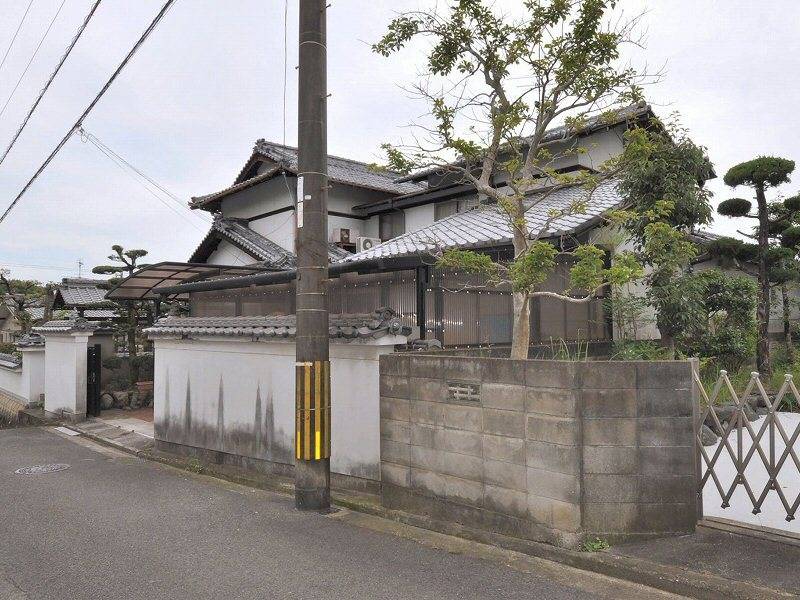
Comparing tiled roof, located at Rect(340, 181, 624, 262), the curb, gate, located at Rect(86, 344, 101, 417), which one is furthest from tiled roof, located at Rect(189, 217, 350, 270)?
the curb

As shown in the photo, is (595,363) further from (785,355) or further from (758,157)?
(785,355)

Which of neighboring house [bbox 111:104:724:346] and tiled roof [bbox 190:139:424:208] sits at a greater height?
tiled roof [bbox 190:139:424:208]

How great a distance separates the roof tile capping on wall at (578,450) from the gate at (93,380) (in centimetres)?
1319

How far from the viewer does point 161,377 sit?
1104 cm

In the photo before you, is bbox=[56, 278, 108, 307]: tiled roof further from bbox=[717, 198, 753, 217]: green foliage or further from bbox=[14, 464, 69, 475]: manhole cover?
bbox=[717, 198, 753, 217]: green foliage

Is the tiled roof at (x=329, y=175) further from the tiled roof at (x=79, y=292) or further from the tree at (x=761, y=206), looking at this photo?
the tree at (x=761, y=206)

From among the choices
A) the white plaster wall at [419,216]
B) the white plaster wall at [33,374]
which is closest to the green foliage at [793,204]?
the white plaster wall at [419,216]

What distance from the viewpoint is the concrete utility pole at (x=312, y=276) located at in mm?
6562

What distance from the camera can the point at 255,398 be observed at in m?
8.88

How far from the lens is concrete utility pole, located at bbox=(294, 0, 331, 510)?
656 cm

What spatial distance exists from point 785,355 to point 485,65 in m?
11.0

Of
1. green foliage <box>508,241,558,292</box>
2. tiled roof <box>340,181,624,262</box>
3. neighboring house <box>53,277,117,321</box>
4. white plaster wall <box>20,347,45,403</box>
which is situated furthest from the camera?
neighboring house <box>53,277,117,321</box>

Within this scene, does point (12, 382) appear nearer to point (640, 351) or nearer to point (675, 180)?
point (640, 351)

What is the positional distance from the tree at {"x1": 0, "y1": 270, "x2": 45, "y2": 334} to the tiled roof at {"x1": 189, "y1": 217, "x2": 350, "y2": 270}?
28.4 ft
